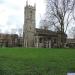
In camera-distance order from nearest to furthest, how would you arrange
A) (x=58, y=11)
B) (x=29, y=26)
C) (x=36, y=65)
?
(x=36, y=65) < (x=58, y=11) < (x=29, y=26)

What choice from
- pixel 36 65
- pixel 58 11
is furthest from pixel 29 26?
pixel 36 65

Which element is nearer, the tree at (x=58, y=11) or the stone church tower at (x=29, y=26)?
the tree at (x=58, y=11)

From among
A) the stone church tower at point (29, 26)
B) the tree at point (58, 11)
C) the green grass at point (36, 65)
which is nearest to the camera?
the green grass at point (36, 65)

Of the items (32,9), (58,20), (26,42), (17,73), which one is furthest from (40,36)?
(17,73)

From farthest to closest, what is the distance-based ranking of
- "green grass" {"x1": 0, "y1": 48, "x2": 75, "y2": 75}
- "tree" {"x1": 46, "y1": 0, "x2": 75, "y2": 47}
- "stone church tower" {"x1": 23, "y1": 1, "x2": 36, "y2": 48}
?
"stone church tower" {"x1": 23, "y1": 1, "x2": 36, "y2": 48} → "tree" {"x1": 46, "y1": 0, "x2": 75, "y2": 47} → "green grass" {"x1": 0, "y1": 48, "x2": 75, "y2": 75}

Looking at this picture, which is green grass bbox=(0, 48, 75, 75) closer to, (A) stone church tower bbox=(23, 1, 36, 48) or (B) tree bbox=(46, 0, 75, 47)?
(B) tree bbox=(46, 0, 75, 47)

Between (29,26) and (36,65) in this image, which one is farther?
(29,26)

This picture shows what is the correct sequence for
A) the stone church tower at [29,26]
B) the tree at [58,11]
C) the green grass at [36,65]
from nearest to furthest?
the green grass at [36,65]
the tree at [58,11]
the stone church tower at [29,26]

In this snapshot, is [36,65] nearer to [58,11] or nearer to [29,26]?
[58,11]

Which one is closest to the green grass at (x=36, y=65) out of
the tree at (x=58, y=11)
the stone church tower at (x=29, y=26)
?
the tree at (x=58, y=11)

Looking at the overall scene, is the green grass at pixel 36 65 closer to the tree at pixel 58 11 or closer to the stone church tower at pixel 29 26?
the tree at pixel 58 11

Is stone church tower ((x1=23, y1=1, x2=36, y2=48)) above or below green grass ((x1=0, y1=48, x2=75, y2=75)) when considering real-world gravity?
above

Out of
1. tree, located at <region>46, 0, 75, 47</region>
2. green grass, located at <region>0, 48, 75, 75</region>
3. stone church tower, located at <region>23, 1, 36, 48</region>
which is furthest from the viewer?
stone church tower, located at <region>23, 1, 36, 48</region>

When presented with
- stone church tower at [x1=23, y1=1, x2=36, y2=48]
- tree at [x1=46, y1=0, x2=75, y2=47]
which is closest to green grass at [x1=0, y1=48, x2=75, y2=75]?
tree at [x1=46, y1=0, x2=75, y2=47]
